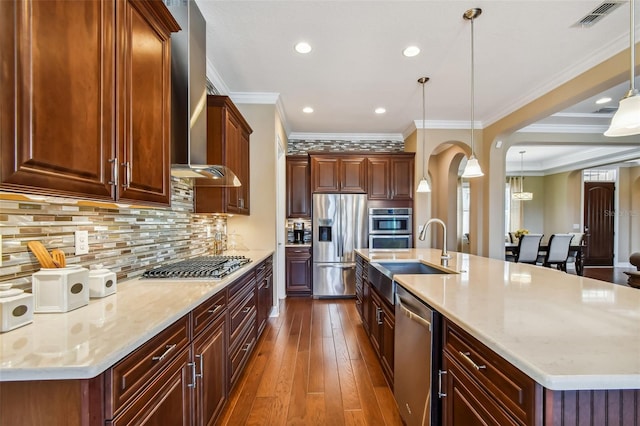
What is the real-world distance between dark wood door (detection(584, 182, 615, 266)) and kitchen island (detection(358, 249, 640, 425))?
334 inches

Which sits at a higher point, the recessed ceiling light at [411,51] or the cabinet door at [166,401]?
the recessed ceiling light at [411,51]

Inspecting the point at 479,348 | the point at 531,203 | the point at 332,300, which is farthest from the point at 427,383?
the point at 531,203

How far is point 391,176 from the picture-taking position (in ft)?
16.4

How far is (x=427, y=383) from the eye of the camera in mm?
1404

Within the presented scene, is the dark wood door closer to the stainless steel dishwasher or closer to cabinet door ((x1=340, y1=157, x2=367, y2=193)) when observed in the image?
cabinet door ((x1=340, y1=157, x2=367, y2=193))

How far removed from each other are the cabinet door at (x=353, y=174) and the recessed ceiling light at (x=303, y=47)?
2.38 metres

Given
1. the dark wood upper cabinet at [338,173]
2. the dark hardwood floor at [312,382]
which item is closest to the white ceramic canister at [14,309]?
the dark hardwood floor at [312,382]

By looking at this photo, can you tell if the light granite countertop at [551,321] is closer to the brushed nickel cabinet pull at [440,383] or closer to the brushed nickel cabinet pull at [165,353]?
the brushed nickel cabinet pull at [440,383]

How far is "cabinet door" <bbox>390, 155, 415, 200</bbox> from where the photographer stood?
5016 mm

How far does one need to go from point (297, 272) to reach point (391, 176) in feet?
7.51

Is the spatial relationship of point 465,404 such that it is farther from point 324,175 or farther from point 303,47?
point 324,175

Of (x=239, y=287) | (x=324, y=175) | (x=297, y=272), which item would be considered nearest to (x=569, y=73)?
(x=324, y=175)

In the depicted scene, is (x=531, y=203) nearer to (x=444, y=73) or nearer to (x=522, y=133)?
(x=522, y=133)

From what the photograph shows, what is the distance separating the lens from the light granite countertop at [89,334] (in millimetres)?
754
